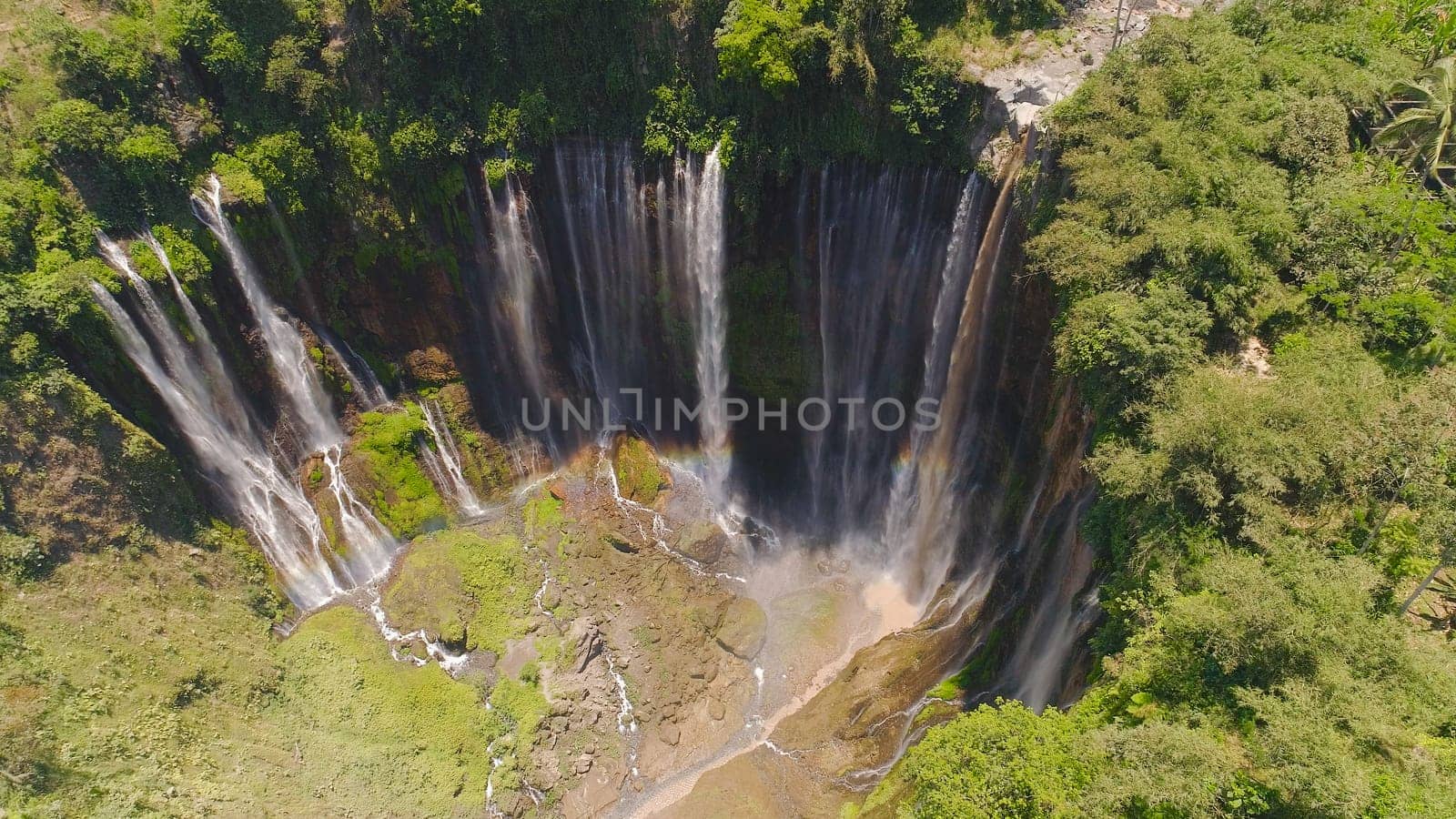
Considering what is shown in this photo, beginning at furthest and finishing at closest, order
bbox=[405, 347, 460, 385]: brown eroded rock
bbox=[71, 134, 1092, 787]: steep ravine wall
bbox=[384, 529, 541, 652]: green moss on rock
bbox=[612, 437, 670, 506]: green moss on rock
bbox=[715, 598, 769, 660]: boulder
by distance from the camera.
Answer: bbox=[612, 437, 670, 506]: green moss on rock
bbox=[405, 347, 460, 385]: brown eroded rock
bbox=[715, 598, 769, 660]: boulder
bbox=[384, 529, 541, 652]: green moss on rock
bbox=[71, 134, 1092, 787]: steep ravine wall

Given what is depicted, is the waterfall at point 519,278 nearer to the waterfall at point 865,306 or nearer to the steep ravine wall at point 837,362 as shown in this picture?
the steep ravine wall at point 837,362

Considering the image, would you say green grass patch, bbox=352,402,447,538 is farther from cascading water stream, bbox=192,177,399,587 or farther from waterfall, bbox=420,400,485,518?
cascading water stream, bbox=192,177,399,587

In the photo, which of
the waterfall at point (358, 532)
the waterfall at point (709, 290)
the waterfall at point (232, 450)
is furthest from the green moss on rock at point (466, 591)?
the waterfall at point (709, 290)

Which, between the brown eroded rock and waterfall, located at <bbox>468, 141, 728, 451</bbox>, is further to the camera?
the brown eroded rock

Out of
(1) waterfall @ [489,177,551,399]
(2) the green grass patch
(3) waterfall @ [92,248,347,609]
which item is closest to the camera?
(3) waterfall @ [92,248,347,609]

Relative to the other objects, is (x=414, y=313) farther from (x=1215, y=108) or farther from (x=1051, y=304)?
(x=1215, y=108)

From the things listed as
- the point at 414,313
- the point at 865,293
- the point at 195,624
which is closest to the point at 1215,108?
the point at 865,293

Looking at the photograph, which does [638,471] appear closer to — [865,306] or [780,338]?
[780,338]

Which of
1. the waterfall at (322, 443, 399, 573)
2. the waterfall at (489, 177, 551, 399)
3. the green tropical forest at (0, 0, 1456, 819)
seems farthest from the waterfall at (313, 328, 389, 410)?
the waterfall at (489, 177, 551, 399)
